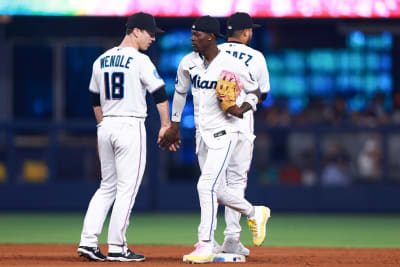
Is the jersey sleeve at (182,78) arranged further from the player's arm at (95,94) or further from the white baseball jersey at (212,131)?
the player's arm at (95,94)

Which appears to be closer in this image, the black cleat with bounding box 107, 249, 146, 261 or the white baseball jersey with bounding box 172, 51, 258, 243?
the white baseball jersey with bounding box 172, 51, 258, 243

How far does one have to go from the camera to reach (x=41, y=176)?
48.6 feet

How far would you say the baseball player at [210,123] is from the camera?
7242 millimetres

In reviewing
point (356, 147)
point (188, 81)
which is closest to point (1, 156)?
point (356, 147)

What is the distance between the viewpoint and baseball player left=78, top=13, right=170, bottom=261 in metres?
7.50

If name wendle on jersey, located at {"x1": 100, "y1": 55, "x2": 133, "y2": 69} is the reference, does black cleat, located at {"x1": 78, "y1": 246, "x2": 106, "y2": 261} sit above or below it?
below

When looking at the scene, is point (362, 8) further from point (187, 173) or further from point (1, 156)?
point (1, 156)

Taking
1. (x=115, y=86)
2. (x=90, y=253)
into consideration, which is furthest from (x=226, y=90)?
(x=90, y=253)

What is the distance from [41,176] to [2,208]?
0.86m

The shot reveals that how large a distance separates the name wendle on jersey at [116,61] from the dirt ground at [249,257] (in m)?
1.73

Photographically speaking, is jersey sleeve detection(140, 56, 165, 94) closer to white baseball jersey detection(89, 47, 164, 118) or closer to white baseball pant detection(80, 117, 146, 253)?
white baseball jersey detection(89, 47, 164, 118)

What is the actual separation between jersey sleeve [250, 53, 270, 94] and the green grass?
2382 mm

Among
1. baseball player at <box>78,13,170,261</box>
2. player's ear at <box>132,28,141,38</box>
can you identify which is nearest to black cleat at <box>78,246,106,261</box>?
baseball player at <box>78,13,170,261</box>

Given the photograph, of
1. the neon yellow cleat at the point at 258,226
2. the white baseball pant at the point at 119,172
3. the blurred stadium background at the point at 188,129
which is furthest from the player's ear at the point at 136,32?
the blurred stadium background at the point at 188,129
